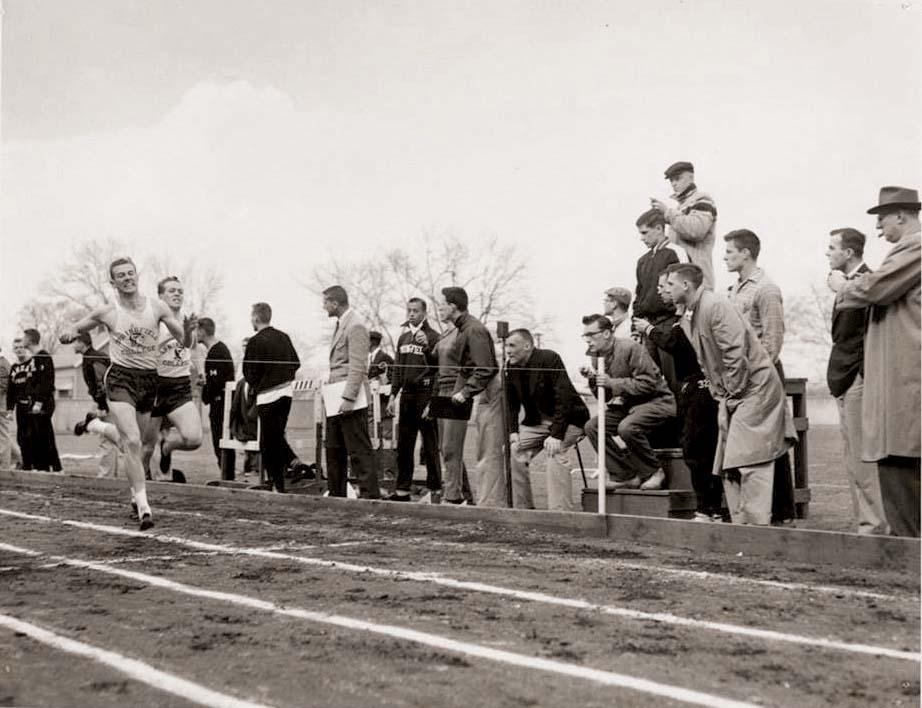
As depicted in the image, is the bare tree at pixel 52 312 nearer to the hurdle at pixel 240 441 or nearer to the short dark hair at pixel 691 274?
the hurdle at pixel 240 441

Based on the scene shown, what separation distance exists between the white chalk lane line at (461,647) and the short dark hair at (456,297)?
4464mm

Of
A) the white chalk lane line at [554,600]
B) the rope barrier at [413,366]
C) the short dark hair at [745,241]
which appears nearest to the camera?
the white chalk lane line at [554,600]

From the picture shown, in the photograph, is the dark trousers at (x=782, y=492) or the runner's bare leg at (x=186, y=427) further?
the runner's bare leg at (x=186, y=427)

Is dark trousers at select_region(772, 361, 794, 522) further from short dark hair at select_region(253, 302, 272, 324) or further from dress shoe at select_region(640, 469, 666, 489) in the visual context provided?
short dark hair at select_region(253, 302, 272, 324)

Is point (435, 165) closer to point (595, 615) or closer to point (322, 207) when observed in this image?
point (322, 207)

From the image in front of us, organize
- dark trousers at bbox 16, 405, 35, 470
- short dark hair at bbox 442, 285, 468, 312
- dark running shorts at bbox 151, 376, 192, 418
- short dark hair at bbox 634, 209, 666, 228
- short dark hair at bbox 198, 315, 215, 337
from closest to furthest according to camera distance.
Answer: short dark hair at bbox 634, 209, 666, 228
dark running shorts at bbox 151, 376, 192, 418
short dark hair at bbox 442, 285, 468, 312
short dark hair at bbox 198, 315, 215, 337
dark trousers at bbox 16, 405, 35, 470

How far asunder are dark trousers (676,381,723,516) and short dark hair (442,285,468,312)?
2528mm

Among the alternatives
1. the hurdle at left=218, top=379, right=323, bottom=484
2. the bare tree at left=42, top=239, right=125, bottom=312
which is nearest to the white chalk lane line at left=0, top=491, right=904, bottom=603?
the hurdle at left=218, top=379, right=323, bottom=484

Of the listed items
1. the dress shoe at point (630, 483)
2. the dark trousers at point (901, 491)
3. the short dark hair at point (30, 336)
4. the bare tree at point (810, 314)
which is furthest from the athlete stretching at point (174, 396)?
the dark trousers at point (901, 491)

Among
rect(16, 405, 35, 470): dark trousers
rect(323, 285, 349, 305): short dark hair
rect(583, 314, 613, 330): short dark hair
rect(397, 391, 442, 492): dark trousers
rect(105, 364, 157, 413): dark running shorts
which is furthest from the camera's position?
rect(16, 405, 35, 470): dark trousers

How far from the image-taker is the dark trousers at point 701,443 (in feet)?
27.9

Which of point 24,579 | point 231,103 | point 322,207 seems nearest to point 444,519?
point 24,579

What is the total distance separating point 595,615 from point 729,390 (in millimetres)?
2904

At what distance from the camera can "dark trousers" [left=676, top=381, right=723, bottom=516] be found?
849 cm
